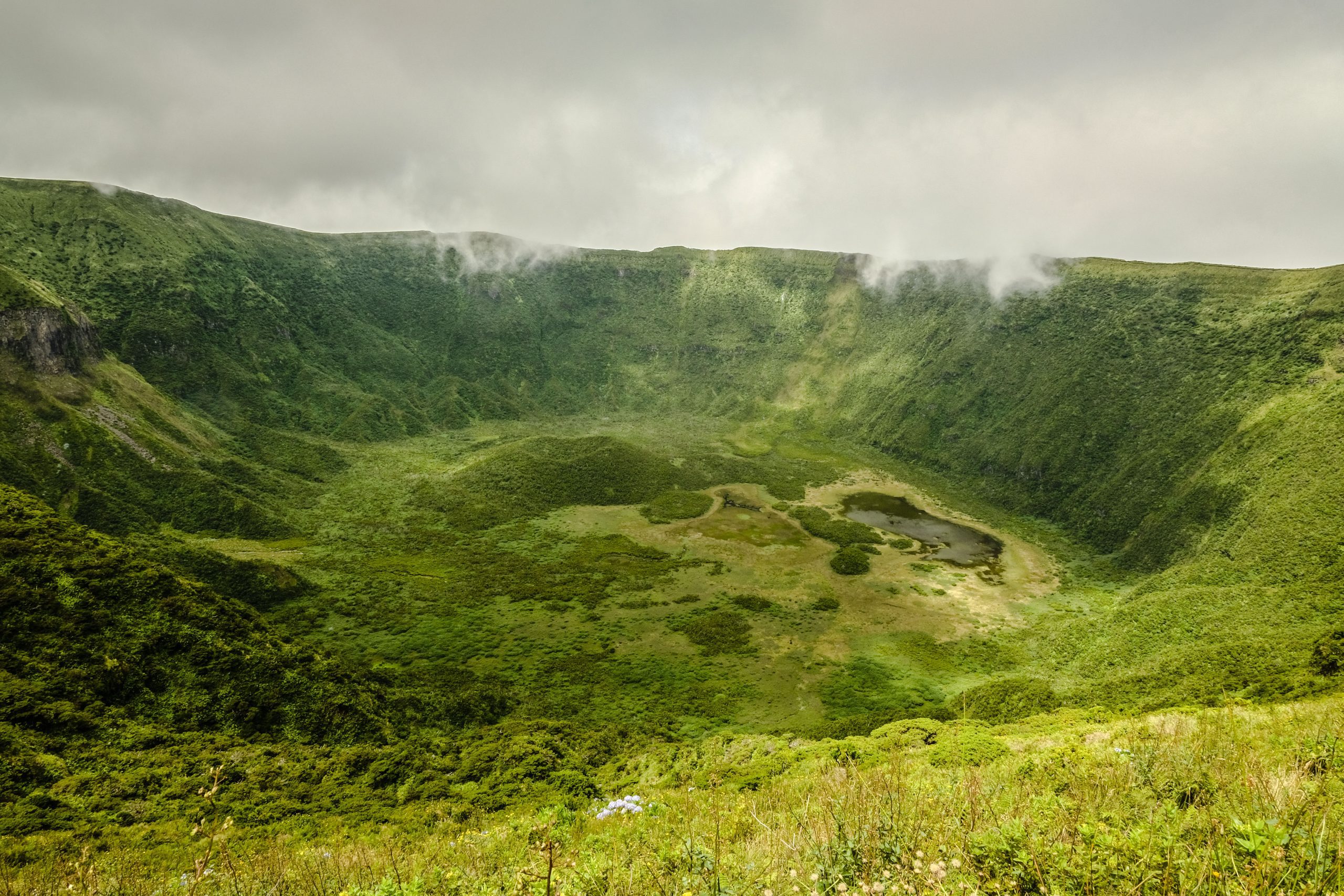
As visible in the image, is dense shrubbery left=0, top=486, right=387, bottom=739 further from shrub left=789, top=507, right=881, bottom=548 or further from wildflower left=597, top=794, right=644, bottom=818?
shrub left=789, top=507, right=881, bottom=548

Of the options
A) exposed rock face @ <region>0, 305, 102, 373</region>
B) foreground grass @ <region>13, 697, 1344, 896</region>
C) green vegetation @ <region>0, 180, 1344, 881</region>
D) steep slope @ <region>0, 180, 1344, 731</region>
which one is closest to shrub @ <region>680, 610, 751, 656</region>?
green vegetation @ <region>0, 180, 1344, 881</region>

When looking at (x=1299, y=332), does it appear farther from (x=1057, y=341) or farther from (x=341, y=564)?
(x=341, y=564)

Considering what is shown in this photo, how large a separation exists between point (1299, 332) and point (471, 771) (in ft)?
→ 264

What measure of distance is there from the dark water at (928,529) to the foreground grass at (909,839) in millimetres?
43321

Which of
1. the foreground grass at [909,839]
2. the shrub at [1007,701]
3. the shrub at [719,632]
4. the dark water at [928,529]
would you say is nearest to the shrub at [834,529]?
the dark water at [928,529]

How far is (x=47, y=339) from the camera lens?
56094 millimetres

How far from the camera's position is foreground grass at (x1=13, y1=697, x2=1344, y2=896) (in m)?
4.13

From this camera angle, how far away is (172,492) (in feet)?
179

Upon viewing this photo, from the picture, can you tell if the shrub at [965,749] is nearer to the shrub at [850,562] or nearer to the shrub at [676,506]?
the shrub at [850,562]

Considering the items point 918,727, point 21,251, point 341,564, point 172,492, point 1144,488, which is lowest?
point 341,564

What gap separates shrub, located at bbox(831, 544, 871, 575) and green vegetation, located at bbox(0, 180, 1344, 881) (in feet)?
1.46

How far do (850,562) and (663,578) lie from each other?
1731cm

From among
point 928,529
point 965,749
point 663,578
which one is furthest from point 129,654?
point 928,529

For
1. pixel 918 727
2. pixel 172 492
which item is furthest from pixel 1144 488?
pixel 172 492
